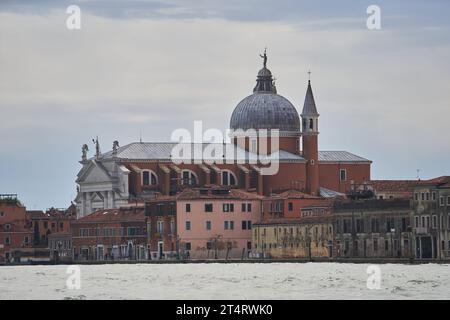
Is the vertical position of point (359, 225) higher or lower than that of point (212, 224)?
lower

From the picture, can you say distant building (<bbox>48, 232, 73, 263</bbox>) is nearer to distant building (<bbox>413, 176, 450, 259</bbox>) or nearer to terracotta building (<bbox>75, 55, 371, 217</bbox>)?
terracotta building (<bbox>75, 55, 371, 217</bbox>)

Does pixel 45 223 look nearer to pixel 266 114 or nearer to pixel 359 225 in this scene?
pixel 266 114

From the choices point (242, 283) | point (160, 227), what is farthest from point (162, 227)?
point (242, 283)

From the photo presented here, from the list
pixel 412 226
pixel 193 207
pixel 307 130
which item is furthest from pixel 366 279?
pixel 307 130

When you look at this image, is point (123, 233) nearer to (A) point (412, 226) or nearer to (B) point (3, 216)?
(B) point (3, 216)

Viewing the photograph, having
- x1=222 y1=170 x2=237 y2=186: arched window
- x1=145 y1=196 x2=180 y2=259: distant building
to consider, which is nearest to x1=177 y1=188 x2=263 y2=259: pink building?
x1=145 y1=196 x2=180 y2=259: distant building
